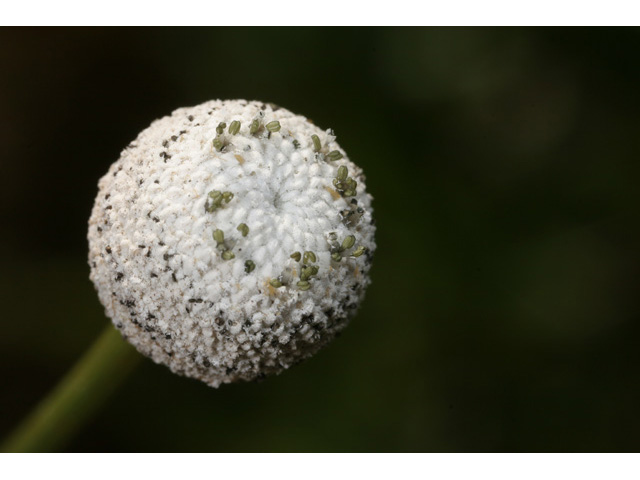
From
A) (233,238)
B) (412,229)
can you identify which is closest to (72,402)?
(233,238)

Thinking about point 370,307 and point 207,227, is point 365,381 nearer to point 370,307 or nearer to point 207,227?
point 370,307

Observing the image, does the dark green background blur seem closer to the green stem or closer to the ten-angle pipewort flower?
the green stem

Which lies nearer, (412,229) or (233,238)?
(233,238)

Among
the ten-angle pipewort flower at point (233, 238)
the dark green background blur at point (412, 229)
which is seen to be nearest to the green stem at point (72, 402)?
the dark green background blur at point (412, 229)

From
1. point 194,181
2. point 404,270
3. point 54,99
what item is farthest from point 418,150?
point 194,181

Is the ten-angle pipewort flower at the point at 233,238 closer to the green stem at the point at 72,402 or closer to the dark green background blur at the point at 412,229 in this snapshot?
the green stem at the point at 72,402

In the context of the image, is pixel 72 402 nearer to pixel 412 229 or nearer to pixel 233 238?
pixel 233 238
